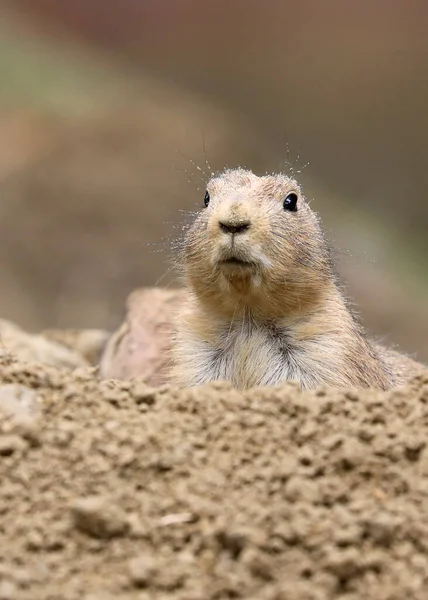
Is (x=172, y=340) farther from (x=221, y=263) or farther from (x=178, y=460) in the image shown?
(x=178, y=460)

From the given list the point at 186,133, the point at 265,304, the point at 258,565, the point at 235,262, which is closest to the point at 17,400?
the point at 258,565

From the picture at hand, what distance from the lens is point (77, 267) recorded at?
28.9 feet

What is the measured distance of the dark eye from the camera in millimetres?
4832

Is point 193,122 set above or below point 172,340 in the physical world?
above

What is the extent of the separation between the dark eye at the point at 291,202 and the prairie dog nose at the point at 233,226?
2.14 ft

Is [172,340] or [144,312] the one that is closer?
[172,340]

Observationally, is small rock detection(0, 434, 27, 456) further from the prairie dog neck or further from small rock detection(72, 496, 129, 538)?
the prairie dog neck

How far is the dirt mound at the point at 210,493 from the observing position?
7.02 feet

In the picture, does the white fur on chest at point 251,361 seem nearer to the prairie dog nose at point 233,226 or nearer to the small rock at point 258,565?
the prairie dog nose at point 233,226

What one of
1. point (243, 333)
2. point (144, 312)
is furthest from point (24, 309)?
point (243, 333)

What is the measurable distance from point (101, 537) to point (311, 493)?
611mm

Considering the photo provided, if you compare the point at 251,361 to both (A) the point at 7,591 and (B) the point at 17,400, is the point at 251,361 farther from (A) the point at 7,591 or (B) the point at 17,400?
(A) the point at 7,591

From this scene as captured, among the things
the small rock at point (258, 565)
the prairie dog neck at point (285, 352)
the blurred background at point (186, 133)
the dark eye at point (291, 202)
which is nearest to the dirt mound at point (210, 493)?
the small rock at point (258, 565)

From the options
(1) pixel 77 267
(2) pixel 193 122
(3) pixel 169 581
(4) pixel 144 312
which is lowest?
(3) pixel 169 581
